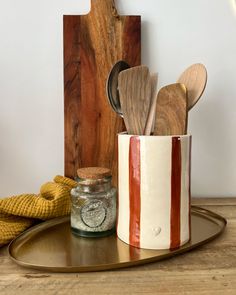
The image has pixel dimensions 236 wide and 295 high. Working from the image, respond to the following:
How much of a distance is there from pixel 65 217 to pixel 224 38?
1.52 ft

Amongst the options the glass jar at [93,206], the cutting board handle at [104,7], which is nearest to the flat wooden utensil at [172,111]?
the glass jar at [93,206]

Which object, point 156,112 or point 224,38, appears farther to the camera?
point 224,38

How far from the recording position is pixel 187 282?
37cm

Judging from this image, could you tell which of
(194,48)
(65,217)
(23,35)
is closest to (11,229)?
(65,217)

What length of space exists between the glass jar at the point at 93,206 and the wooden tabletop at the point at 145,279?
4.0 inches

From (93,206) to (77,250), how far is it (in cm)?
7

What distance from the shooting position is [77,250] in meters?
0.44

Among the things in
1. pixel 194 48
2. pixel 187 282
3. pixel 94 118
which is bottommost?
pixel 187 282

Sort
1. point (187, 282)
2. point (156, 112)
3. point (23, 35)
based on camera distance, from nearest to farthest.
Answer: point (187, 282) → point (156, 112) → point (23, 35)

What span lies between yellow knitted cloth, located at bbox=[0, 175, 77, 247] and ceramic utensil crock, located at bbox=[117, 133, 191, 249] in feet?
0.45

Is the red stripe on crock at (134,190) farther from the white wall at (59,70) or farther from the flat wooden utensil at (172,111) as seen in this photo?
the white wall at (59,70)

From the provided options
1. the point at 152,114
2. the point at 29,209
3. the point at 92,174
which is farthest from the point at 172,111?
the point at 29,209

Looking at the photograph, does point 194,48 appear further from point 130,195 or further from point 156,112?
point 130,195

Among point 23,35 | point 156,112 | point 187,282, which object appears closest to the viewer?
point 187,282
